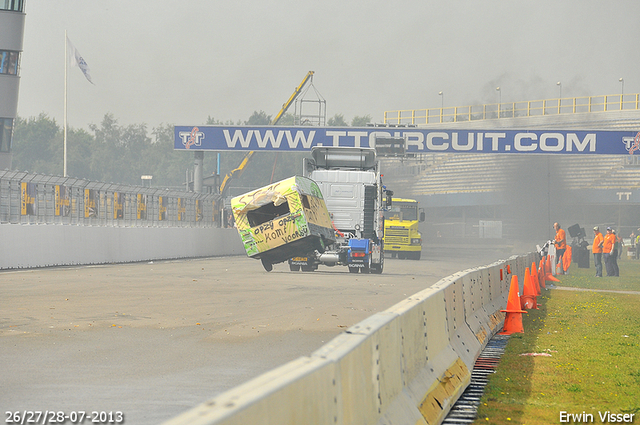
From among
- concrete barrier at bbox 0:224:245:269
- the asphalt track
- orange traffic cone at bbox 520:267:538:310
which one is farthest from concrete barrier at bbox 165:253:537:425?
concrete barrier at bbox 0:224:245:269

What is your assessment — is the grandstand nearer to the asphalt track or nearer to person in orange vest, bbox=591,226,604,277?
person in orange vest, bbox=591,226,604,277

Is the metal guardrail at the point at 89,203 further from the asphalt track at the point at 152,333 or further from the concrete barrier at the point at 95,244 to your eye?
the asphalt track at the point at 152,333

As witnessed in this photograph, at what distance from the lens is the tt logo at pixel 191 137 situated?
46.7 metres

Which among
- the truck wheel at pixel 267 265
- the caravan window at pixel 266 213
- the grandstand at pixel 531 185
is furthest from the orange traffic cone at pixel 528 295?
the grandstand at pixel 531 185

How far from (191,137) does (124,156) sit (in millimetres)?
124459

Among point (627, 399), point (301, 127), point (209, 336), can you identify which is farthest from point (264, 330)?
point (301, 127)

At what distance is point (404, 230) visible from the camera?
45.1m

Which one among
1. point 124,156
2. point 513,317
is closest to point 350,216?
point 513,317

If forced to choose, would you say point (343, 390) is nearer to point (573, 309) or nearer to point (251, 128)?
point (573, 309)

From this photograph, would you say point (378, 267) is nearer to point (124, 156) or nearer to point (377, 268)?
point (377, 268)

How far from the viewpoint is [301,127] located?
4697cm

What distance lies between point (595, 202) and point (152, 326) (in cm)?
7618

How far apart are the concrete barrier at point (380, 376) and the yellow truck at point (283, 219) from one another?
1418 centimetres

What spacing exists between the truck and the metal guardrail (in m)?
7.29
